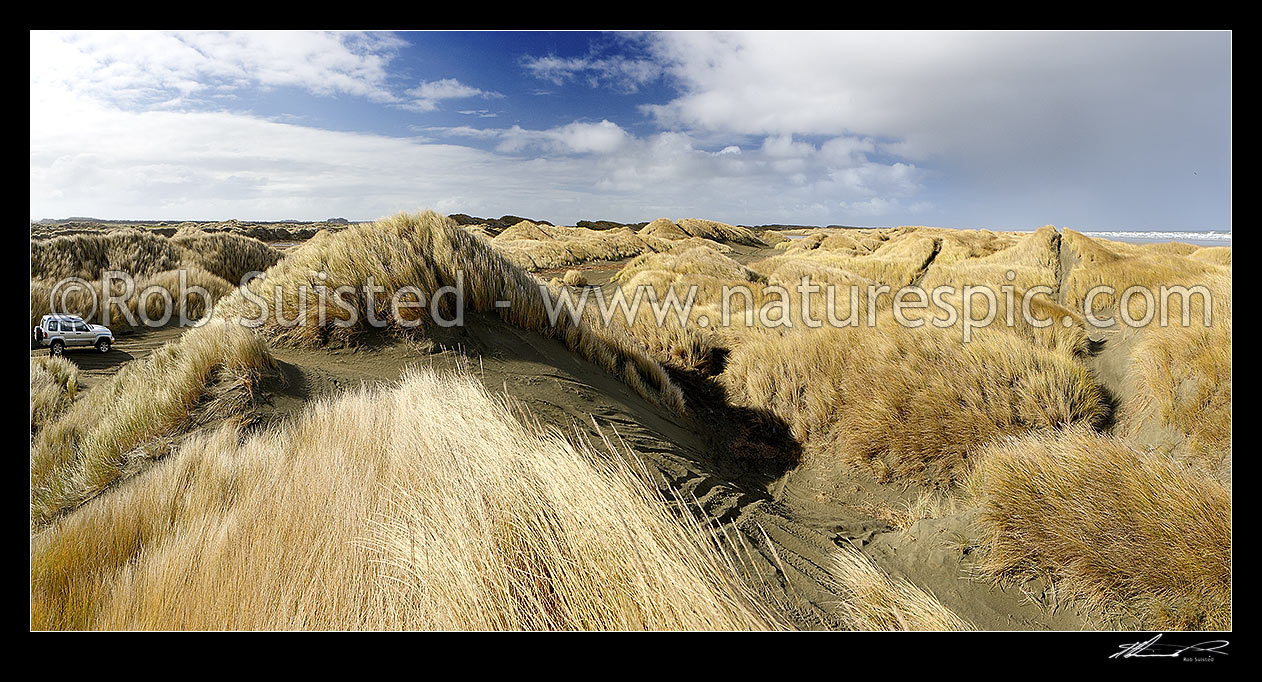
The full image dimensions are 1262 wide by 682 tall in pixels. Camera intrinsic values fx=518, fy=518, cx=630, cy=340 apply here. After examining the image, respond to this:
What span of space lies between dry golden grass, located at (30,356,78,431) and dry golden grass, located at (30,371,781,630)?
3.13 meters

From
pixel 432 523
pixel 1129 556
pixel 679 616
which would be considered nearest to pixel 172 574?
pixel 432 523

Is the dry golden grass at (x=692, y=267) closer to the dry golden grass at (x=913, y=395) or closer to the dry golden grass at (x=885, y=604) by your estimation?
the dry golden grass at (x=913, y=395)

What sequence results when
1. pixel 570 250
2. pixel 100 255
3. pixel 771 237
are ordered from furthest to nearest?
1. pixel 771 237
2. pixel 570 250
3. pixel 100 255

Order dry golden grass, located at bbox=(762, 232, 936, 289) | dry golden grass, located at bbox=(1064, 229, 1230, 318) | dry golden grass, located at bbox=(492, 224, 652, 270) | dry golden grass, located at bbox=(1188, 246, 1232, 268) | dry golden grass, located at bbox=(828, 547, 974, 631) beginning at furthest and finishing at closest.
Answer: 1. dry golden grass, located at bbox=(492, 224, 652, 270)
2. dry golden grass, located at bbox=(762, 232, 936, 289)
3. dry golden grass, located at bbox=(1188, 246, 1232, 268)
4. dry golden grass, located at bbox=(1064, 229, 1230, 318)
5. dry golden grass, located at bbox=(828, 547, 974, 631)

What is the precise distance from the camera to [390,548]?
90.5 inches

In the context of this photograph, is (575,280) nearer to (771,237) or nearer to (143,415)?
(143,415)

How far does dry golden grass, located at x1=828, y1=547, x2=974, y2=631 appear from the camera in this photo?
2.36 m

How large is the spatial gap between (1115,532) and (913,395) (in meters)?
2.88

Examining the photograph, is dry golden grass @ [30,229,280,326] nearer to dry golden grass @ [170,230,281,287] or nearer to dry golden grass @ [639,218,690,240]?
dry golden grass @ [170,230,281,287]

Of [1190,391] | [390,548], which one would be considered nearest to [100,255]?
[390,548]

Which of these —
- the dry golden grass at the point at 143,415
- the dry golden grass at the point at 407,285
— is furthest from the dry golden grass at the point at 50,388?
the dry golden grass at the point at 407,285

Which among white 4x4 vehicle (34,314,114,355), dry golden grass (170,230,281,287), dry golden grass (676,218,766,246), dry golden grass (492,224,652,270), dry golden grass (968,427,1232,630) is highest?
dry golden grass (676,218,766,246)
